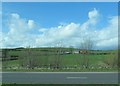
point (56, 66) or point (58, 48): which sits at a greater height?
point (58, 48)

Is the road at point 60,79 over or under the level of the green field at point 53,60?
under

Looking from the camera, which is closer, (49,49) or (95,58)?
(49,49)

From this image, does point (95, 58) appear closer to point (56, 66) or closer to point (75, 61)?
point (75, 61)

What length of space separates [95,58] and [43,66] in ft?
14.1

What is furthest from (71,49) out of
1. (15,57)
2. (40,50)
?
(15,57)

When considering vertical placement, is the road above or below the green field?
below

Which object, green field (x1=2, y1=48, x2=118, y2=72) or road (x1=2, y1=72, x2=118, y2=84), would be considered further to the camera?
green field (x1=2, y1=48, x2=118, y2=72)

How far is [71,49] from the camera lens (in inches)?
858

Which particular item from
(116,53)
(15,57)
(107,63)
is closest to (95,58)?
(107,63)

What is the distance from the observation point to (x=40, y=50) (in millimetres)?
21250

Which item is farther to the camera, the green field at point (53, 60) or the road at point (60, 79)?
the green field at point (53, 60)

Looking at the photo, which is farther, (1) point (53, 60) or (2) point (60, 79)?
(1) point (53, 60)

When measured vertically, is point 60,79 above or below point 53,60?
below

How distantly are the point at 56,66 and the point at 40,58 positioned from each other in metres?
1.39
